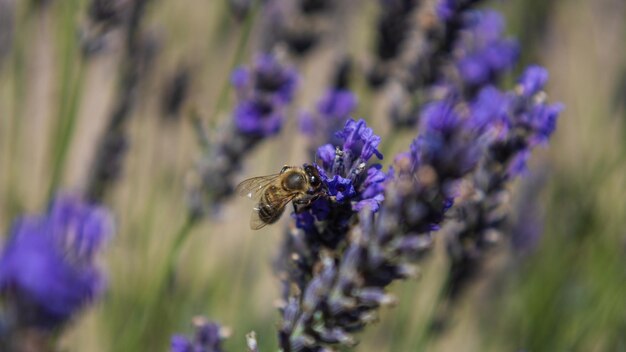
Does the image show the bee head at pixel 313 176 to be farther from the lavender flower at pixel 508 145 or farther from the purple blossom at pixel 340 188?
the lavender flower at pixel 508 145

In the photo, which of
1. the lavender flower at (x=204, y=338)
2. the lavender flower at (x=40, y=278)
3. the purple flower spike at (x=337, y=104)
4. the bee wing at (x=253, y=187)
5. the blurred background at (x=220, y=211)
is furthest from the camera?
the blurred background at (x=220, y=211)

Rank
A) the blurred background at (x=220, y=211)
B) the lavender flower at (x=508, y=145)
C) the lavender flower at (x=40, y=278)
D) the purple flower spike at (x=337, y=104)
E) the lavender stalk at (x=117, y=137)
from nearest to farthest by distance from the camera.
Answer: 1. the lavender flower at (x=40, y=278)
2. the lavender flower at (x=508, y=145)
3. the purple flower spike at (x=337, y=104)
4. the lavender stalk at (x=117, y=137)
5. the blurred background at (x=220, y=211)

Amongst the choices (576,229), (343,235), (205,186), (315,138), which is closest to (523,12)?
(576,229)


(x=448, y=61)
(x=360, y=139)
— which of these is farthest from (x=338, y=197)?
(x=448, y=61)

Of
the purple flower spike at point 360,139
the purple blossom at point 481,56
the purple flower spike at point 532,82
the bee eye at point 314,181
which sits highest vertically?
the purple blossom at point 481,56

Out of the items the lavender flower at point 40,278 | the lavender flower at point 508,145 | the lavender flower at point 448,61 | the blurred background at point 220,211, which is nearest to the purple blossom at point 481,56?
the lavender flower at point 448,61

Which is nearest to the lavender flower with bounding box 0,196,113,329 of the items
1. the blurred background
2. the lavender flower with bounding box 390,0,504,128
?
the blurred background
